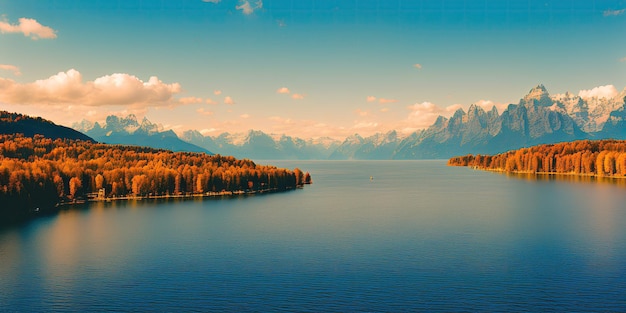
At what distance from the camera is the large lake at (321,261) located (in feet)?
198

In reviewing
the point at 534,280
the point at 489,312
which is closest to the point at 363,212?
the point at 534,280

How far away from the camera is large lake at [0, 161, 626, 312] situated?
198ft

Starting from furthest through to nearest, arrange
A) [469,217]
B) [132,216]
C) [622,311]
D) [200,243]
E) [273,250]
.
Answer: [132,216] < [469,217] < [200,243] < [273,250] < [622,311]

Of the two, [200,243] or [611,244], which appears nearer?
[611,244]

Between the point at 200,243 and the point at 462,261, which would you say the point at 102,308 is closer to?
the point at 200,243

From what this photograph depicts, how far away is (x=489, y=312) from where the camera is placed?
55.1 meters

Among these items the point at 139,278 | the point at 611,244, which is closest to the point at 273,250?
the point at 139,278

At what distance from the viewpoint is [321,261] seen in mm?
81000

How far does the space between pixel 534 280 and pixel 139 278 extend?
5902 cm

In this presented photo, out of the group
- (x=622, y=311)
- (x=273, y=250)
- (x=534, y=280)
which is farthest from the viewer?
(x=273, y=250)

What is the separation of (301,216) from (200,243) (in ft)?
152

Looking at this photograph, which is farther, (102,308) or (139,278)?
(139,278)

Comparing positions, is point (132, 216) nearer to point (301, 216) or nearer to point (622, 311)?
point (301, 216)

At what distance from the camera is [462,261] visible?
260ft
